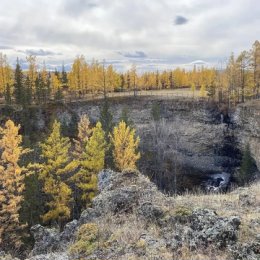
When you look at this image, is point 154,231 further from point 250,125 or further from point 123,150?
point 250,125

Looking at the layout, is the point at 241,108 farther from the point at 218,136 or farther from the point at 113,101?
the point at 113,101

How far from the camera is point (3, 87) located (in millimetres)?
87125

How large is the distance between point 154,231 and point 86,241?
188cm

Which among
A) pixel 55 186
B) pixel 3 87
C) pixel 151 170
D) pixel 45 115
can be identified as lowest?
pixel 151 170

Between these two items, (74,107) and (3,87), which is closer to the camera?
(74,107)

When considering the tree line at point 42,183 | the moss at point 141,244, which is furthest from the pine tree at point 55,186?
the moss at point 141,244

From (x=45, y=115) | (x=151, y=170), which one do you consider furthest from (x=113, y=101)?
(x=151, y=170)

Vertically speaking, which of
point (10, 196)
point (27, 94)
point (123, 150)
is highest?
point (27, 94)

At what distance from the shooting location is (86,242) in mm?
9266

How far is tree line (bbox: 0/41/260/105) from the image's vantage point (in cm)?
7244

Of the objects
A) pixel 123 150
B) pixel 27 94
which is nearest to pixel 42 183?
pixel 123 150

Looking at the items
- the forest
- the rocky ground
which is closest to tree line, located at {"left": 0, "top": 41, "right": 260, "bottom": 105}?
the forest

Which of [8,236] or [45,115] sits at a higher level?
[45,115]

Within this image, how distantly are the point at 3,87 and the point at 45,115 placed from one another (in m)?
20.0
